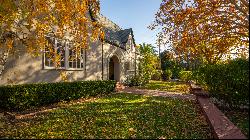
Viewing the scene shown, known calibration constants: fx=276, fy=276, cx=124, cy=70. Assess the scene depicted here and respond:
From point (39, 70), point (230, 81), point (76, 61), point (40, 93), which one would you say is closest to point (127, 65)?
point (76, 61)

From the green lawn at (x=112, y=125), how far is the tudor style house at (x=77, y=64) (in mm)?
3819

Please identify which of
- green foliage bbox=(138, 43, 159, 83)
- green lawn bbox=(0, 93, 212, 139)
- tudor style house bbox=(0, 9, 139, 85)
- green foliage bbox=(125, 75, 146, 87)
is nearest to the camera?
green lawn bbox=(0, 93, 212, 139)

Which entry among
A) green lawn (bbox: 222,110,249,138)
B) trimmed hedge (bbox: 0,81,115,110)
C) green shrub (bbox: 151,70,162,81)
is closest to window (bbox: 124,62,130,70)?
trimmed hedge (bbox: 0,81,115,110)

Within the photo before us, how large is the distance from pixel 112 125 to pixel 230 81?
15.9 feet

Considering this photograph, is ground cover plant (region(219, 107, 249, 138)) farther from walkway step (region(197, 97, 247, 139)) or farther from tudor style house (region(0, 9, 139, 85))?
tudor style house (region(0, 9, 139, 85))

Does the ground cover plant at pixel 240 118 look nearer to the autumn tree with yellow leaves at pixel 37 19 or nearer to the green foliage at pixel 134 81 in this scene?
the autumn tree with yellow leaves at pixel 37 19

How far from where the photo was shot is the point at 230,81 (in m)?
10.5

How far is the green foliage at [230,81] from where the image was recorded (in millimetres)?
Answer: 9859

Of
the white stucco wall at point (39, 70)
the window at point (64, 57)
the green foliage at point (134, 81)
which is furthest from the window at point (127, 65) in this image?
the window at point (64, 57)

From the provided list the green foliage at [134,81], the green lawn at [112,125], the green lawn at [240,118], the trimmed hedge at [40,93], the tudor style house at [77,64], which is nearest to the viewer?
the green lawn at [112,125]

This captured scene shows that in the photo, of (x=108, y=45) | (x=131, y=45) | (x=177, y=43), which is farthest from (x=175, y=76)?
(x=177, y=43)

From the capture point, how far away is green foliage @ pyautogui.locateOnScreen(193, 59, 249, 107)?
32.3ft

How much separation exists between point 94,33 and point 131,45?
2028 centimetres

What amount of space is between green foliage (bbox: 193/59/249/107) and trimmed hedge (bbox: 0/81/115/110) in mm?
7481
